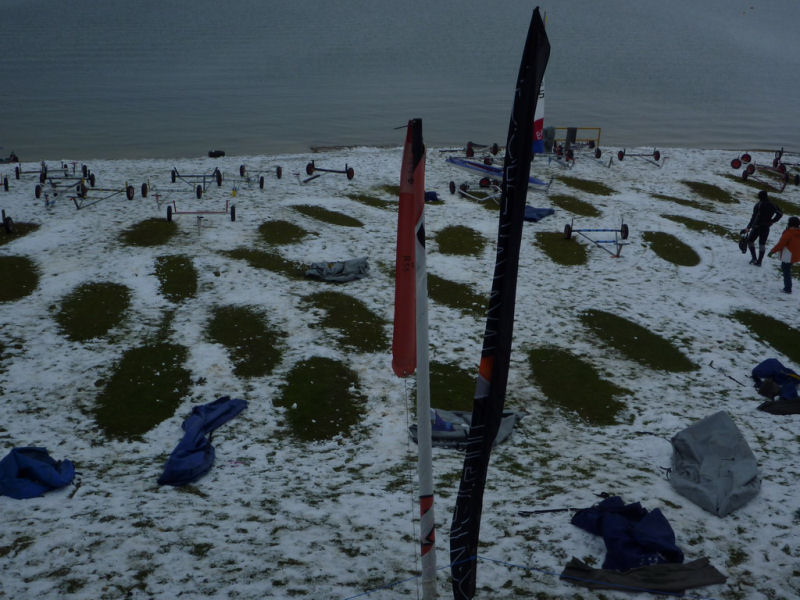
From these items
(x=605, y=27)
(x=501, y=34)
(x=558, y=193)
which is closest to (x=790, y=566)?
(x=558, y=193)

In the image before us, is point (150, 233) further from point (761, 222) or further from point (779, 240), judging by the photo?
point (779, 240)

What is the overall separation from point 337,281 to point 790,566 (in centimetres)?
1483

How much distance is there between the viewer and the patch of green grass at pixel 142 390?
1320cm

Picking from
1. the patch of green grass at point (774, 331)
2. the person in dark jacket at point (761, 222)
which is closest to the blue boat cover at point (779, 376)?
the patch of green grass at point (774, 331)

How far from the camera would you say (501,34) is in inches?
5138

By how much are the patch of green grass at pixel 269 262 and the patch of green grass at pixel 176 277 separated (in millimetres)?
1620

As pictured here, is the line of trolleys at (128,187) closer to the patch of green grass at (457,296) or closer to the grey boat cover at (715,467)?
the patch of green grass at (457,296)

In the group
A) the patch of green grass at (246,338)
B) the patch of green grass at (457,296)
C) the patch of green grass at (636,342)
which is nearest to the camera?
the patch of green grass at (246,338)

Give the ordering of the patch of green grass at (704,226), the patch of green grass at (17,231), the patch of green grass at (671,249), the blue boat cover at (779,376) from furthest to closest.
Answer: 1. the patch of green grass at (704,226)
2. the patch of green grass at (671,249)
3. the patch of green grass at (17,231)
4. the blue boat cover at (779,376)

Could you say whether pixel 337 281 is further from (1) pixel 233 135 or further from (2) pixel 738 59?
(2) pixel 738 59

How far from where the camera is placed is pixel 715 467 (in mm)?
10633

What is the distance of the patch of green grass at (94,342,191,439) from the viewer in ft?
43.3

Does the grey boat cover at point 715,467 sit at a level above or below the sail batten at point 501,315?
below

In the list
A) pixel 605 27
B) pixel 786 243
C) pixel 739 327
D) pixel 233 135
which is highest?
pixel 605 27
